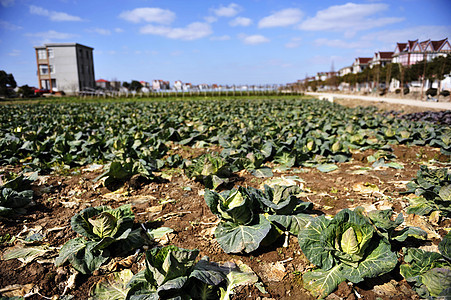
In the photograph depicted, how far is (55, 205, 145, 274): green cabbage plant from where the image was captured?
2.55 meters

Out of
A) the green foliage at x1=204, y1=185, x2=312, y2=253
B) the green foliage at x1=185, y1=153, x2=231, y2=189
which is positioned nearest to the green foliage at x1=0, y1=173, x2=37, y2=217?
the green foliage at x1=185, y1=153, x2=231, y2=189

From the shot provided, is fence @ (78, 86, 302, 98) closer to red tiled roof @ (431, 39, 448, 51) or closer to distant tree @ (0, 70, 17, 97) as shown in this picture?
distant tree @ (0, 70, 17, 97)

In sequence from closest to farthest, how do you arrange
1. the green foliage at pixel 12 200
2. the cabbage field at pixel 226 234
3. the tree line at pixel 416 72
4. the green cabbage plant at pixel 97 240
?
the cabbage field at pixel 226 234 → the green cabbage plant at pixel 97 240 → the green foliage at pixel 12 200 → the tree line at pixel 416 72

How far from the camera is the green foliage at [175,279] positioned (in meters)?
2.08

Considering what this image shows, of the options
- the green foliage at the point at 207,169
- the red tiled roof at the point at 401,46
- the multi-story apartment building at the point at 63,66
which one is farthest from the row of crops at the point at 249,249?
the red tiled roof at the point at 401,46

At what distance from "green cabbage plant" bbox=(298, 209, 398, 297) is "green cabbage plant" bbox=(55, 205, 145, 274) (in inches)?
66.6

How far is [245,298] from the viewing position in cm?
229

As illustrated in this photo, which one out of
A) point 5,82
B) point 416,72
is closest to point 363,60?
point 416,72

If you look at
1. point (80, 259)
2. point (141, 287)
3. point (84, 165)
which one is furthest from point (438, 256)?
point (84, 165)

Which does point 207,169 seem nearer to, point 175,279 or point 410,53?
point 175,279

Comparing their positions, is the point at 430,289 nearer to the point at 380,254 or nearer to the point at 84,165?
the point at 380,254

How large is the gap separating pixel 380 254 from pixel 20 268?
3.24 meters

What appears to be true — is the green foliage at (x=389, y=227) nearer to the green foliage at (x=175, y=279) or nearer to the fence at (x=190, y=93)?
the green foliage at (x=175, y=279)

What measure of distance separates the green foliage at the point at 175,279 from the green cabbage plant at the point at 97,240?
1.83 feet
